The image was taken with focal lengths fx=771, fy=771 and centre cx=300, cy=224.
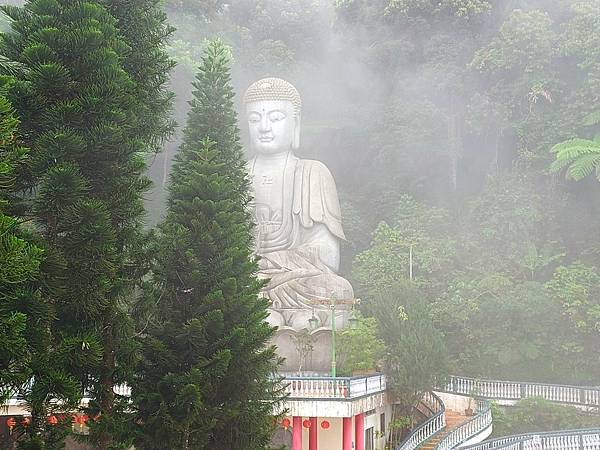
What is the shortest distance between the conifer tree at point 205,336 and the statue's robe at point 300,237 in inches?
309

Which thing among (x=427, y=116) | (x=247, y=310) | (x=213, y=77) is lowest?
(x=247, y=310)

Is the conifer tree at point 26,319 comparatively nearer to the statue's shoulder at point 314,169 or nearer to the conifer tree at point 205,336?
the conifer tree at point 205,336

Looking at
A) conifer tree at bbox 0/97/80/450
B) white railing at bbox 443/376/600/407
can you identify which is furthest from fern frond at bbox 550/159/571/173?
conifer tree at bbox 0/97/80/450

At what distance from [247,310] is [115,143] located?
102 inches

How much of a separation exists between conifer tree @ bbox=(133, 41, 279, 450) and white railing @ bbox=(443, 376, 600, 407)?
10.7m

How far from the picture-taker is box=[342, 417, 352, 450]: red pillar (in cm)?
1448

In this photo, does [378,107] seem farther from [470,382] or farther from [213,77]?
[213,77]

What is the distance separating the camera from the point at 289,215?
1900cm

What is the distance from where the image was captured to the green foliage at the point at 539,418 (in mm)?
17062

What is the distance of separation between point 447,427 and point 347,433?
115 inches

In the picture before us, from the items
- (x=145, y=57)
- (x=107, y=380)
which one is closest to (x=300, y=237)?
(x=145, y=57)

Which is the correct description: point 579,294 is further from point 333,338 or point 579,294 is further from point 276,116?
point 276,116

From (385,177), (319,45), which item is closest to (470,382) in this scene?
(385,177)

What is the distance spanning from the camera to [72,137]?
667cm
